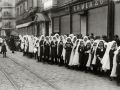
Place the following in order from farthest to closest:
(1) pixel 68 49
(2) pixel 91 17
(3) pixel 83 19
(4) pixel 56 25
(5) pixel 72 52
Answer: (4) pixel 56 25 < (3) pixel 83 19 < (2) pixel 91 17 < (1) pixel 68 49 < (5) pixel 72 52

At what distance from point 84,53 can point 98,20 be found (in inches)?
226

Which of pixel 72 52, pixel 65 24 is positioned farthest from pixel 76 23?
pixel 72 52

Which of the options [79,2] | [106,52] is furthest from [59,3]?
[106,52]

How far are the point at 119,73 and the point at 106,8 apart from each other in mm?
8144

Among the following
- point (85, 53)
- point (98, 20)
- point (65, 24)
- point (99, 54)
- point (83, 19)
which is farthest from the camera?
point (65, 24)

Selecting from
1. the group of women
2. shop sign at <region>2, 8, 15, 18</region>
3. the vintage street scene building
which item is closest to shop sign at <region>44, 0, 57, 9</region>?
the group of women

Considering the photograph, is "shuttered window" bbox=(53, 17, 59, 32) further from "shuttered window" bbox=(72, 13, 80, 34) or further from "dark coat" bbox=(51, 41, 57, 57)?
"dark coat" bbox=(51, 41, 57, 57)

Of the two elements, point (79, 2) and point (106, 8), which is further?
point (79, 2)

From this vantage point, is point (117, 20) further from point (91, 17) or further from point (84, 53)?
point (84, 53)

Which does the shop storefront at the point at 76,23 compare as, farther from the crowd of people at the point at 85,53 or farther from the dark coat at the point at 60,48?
the dark coat at the point at 60,48

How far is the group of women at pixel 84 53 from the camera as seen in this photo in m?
11.1

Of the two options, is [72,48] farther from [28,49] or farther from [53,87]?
[28,49]

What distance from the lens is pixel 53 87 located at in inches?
373

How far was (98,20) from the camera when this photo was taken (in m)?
18.8
